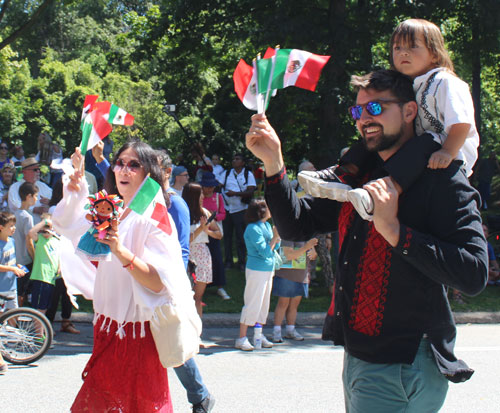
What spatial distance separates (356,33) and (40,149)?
595 centimetres

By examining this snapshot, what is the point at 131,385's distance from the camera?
11.4ft

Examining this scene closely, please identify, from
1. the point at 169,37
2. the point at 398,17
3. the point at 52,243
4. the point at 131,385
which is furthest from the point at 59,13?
the point at 131,385

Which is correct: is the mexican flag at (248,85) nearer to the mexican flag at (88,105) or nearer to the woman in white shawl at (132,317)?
the woman in white shawl at (132,317)

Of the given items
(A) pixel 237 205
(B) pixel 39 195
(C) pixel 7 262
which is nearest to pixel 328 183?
(C) pixel 7 262

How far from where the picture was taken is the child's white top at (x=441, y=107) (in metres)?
2.74

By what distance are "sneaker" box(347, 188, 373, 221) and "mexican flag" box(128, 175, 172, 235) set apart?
5.09 feet

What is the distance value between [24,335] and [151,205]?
12.8ft

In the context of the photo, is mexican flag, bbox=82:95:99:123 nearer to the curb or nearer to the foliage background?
the curb

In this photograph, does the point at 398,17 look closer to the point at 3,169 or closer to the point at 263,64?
the point at 3,169

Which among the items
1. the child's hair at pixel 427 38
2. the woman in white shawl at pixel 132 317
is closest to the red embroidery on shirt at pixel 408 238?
the child's hair at pixel 427 38

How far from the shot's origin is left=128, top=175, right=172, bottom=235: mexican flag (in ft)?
11.7

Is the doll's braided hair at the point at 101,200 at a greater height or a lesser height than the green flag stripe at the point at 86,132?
lesser

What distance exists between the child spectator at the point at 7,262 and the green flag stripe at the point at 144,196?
383 centimetres

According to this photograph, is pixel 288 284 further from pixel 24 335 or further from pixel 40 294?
pixel 24 335
